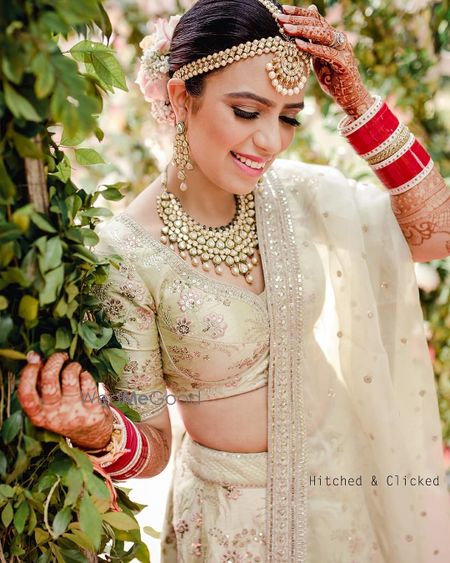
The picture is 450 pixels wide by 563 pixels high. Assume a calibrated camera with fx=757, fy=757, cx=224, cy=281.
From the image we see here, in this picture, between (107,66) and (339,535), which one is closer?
(107,66)

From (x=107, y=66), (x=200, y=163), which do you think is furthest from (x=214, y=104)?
(x=107, y=66)

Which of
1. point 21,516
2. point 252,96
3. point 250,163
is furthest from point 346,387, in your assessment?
point 21,516

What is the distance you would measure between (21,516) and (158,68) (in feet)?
2.91

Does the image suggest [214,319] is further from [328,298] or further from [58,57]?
[58,57]

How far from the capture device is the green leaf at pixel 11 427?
3.47 ft

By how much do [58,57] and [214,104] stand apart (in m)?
0.52

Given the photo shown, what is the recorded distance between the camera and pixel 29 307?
104cm

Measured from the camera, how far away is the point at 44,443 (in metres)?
1.17

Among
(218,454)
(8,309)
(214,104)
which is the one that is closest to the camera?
(8,309)

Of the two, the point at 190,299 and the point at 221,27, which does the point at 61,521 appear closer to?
the point at 190,299

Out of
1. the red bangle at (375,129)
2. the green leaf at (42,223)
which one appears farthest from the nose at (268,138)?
the green leaf at (42,223)

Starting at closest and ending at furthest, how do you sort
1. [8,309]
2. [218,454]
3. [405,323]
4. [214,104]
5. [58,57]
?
[58,57], [8,309], [214,104], [218,454], [405,323]

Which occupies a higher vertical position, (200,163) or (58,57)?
(200,163)

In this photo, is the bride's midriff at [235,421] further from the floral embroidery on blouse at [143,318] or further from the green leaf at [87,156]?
the green leaf at [87,156]
